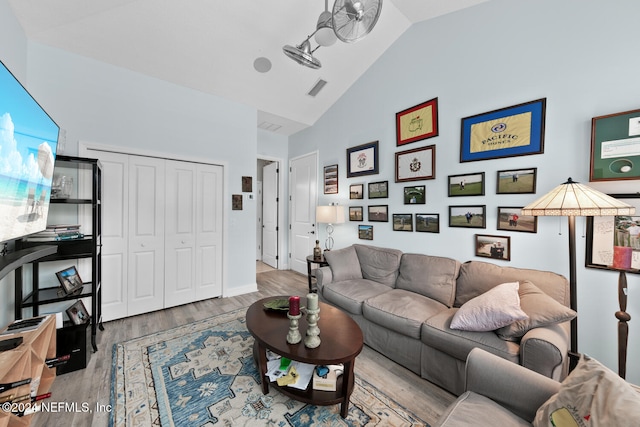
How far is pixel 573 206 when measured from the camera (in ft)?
4.92

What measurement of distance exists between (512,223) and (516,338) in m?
1.07

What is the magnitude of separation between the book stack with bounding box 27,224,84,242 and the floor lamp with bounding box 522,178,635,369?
12.1ft

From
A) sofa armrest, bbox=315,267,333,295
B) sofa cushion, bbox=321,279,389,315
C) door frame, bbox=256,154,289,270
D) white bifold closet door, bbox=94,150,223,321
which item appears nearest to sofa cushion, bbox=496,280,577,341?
sofa cushion, bbox=321,279,389,315

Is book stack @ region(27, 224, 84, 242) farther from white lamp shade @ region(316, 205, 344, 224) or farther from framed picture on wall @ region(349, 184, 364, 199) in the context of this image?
framed picture on wall @ region(349, 184, 364, 199)

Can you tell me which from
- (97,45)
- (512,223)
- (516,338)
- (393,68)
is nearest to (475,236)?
(512,223)

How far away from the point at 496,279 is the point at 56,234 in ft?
12.5

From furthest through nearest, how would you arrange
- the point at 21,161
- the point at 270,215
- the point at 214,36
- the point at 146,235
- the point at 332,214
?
1. the point at 270,215
2. the point at 332,214
3. the point at 146,235
4. the point at 214,36
5. the point at 21,161

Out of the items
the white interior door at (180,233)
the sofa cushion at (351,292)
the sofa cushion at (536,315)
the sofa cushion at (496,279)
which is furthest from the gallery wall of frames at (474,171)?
the white interior door at (180,233)

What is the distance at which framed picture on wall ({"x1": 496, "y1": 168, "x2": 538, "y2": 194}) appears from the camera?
213cm

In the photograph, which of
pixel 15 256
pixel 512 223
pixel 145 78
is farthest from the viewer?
pixel 145 78

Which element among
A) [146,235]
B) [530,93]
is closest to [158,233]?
[146,235]

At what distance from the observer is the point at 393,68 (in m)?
3.15

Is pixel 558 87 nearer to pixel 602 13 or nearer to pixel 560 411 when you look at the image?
pixel 602 13

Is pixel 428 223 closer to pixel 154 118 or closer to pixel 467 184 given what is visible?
pixel 467 184
